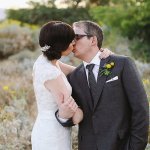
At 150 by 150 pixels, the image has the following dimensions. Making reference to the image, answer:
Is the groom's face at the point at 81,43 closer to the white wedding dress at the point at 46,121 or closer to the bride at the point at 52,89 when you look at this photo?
the bride at the point at 52,89

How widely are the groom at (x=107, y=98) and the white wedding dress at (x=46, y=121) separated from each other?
15 centimetres

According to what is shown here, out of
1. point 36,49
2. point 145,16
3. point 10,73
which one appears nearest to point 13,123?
point 10,73

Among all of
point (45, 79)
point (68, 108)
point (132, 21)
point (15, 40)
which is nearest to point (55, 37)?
point (45, 79)

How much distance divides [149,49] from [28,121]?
9284mm

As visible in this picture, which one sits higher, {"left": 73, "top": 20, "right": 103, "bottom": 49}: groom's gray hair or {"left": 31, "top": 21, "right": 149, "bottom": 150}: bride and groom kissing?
{"left": 73, "top": 20, "right": 103, "bottom": 49}: groom's gray hair

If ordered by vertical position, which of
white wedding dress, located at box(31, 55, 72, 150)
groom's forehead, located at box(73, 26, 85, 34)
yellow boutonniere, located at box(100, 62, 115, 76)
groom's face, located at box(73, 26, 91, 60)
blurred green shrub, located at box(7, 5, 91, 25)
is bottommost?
blurred green shrub, located at box(7, 5, 91, 25)

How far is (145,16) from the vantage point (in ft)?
51.5

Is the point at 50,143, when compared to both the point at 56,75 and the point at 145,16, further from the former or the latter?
the point at 145,16

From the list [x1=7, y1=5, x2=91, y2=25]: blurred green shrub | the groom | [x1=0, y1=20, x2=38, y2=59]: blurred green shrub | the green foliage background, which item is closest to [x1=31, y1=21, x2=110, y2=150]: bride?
the groom

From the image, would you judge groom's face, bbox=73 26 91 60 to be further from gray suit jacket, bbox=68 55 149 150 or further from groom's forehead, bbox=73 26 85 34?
gray suit jacket, bbox=68 55 149 150

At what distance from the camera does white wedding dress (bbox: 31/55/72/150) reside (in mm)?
4867

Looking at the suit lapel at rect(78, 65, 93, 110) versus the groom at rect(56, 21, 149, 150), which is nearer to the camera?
the groom at rect(56, 21, 149, 150)

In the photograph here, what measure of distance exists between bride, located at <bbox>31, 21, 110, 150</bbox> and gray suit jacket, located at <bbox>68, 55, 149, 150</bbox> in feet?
0.43

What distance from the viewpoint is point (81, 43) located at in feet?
16.0
